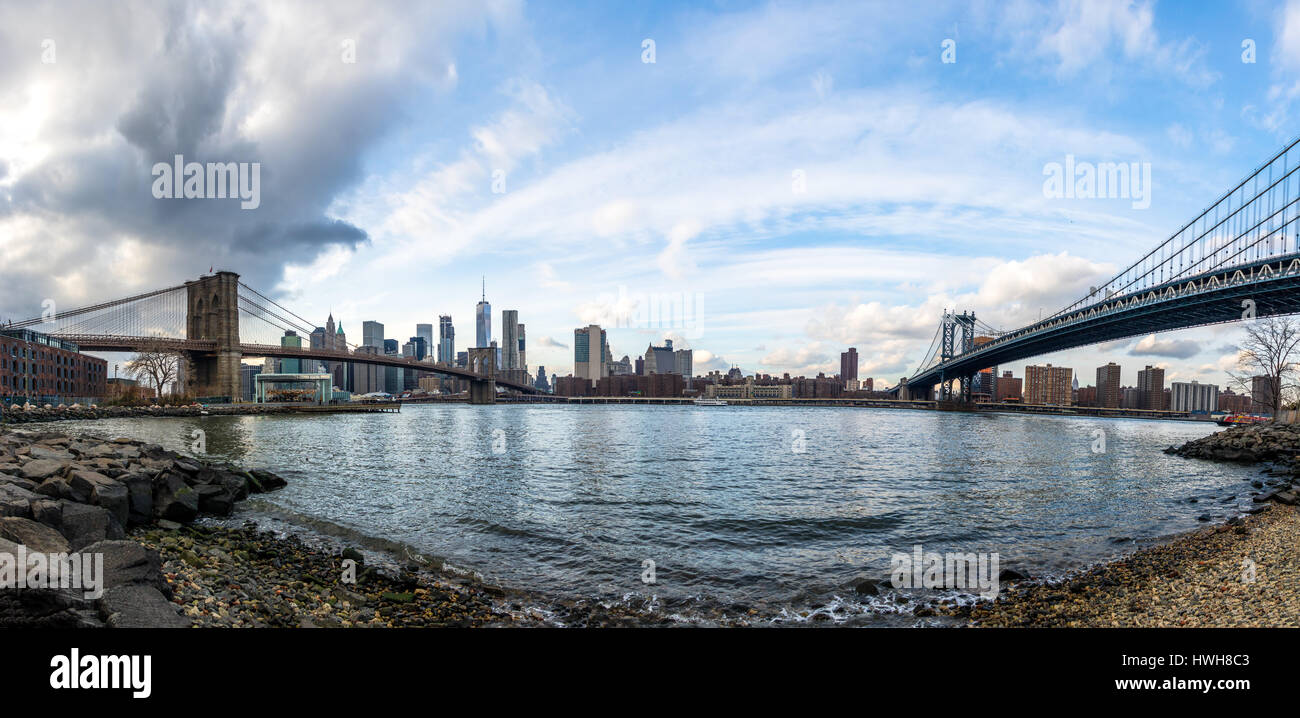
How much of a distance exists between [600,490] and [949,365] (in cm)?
12765

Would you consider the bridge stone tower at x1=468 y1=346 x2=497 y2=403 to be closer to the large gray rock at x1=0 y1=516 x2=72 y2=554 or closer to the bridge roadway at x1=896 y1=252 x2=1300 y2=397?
the bridge roadway at x1=896 y1=252 x2=1300 y2=397

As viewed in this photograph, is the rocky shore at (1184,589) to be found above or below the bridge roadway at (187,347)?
below

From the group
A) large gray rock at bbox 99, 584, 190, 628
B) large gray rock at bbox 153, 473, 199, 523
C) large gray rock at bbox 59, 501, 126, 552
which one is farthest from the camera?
large gray rock at bbox 153, 473, 199, 523

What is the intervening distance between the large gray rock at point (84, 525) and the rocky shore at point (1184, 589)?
1422 cm

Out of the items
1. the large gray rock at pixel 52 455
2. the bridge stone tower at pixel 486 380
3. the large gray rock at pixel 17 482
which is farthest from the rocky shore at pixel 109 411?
the bridge stone tower at pixel 486 380

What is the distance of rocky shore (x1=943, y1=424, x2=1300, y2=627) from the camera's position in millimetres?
7930

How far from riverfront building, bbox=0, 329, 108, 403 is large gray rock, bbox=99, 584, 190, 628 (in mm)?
86677

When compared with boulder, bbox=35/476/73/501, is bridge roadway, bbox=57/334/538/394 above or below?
above

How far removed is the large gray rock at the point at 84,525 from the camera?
8.90 metres

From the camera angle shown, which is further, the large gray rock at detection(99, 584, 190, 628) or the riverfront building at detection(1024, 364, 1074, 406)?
the riverfront building at detection(1024, 364, 1074, 406)

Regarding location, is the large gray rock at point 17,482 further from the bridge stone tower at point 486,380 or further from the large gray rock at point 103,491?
the bridge stone tower at point 486,380

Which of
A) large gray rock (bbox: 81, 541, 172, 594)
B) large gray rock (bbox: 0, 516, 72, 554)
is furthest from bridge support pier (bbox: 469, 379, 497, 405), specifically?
large gray rock (bbox: 81, 541, 172, 594)

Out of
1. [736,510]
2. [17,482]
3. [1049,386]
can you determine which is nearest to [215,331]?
[17,482]
